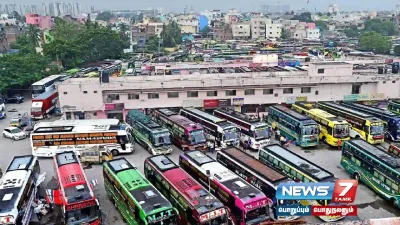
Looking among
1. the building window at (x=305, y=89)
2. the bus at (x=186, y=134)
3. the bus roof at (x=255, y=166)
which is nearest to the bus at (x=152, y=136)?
the bus at (x=186, y=134)

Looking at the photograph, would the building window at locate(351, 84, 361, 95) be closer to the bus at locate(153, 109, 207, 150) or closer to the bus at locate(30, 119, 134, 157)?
the bus at locate(153, 109, 207, 150)

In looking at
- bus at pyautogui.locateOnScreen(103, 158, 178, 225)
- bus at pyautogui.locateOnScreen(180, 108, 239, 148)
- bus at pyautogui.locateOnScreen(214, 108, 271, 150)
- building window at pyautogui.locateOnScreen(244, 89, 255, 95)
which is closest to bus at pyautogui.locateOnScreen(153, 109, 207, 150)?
bus at pyautogui.locateOnScreen(180, 108, 239, 148)

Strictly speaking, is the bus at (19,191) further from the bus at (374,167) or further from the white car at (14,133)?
the bus at (374,167)

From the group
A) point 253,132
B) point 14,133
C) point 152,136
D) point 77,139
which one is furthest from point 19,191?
point 253,132

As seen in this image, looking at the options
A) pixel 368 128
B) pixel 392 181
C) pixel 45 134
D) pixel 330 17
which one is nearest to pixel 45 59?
pixel 45 134

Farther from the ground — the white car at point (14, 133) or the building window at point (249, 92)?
the building window at point (249, 92)

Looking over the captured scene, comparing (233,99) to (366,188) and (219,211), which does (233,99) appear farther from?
(219,211)
